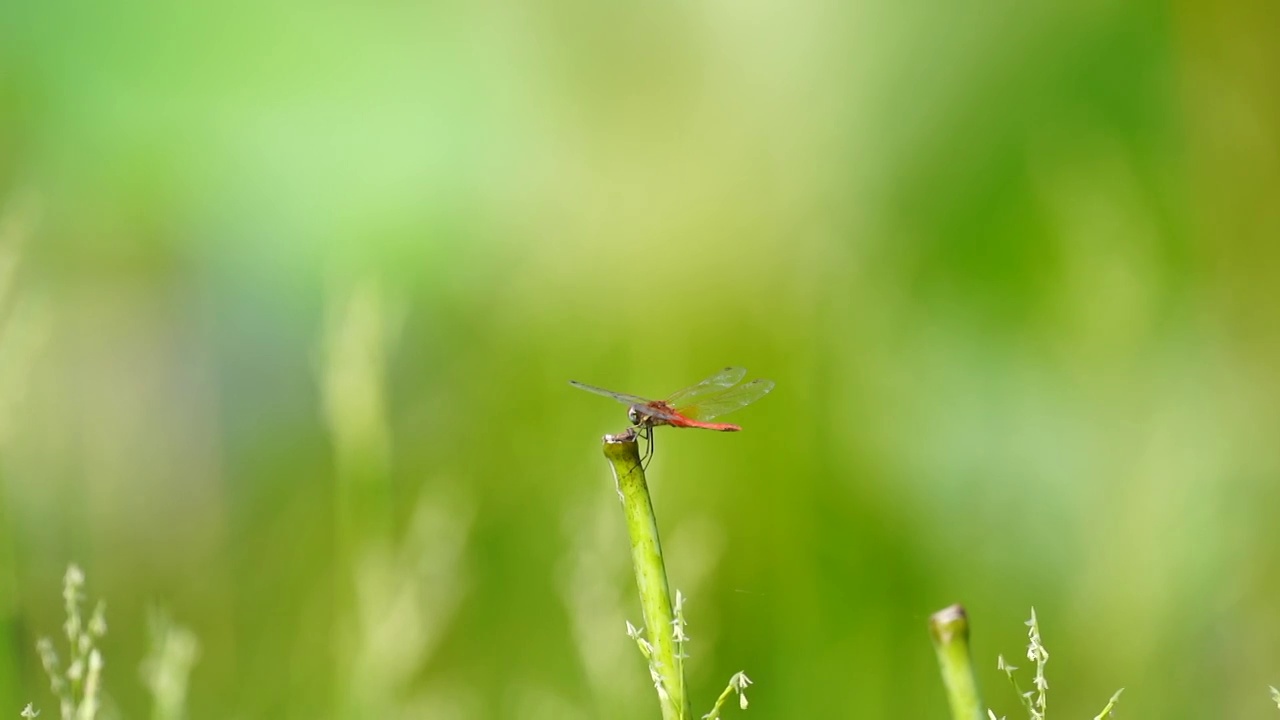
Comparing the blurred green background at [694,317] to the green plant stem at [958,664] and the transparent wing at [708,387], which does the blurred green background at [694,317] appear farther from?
the green plant stem at [958,664]

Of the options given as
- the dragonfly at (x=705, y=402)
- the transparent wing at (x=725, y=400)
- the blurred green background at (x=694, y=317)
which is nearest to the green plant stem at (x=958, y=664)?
the dragonfly at (x=705, y=402)

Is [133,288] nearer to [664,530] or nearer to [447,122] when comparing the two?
[447,122]

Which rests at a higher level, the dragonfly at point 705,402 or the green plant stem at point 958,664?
the dragonfly at point 705,402

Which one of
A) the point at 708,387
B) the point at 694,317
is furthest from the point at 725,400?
the point at 694,317

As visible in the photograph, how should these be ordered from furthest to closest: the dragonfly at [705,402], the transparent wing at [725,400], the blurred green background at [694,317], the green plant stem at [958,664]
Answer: the blurred green background at [694,317] < the transparent wing at [725,400] < the dragonfly at [705,402] < the green plant stem at [958,664]

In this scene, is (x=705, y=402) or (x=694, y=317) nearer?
(x=705, y=402)

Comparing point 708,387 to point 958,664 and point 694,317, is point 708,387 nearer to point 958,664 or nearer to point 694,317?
point 694,317

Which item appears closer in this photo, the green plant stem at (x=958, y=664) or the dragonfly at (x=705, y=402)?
the green plant stem at (x=958, y=664)
